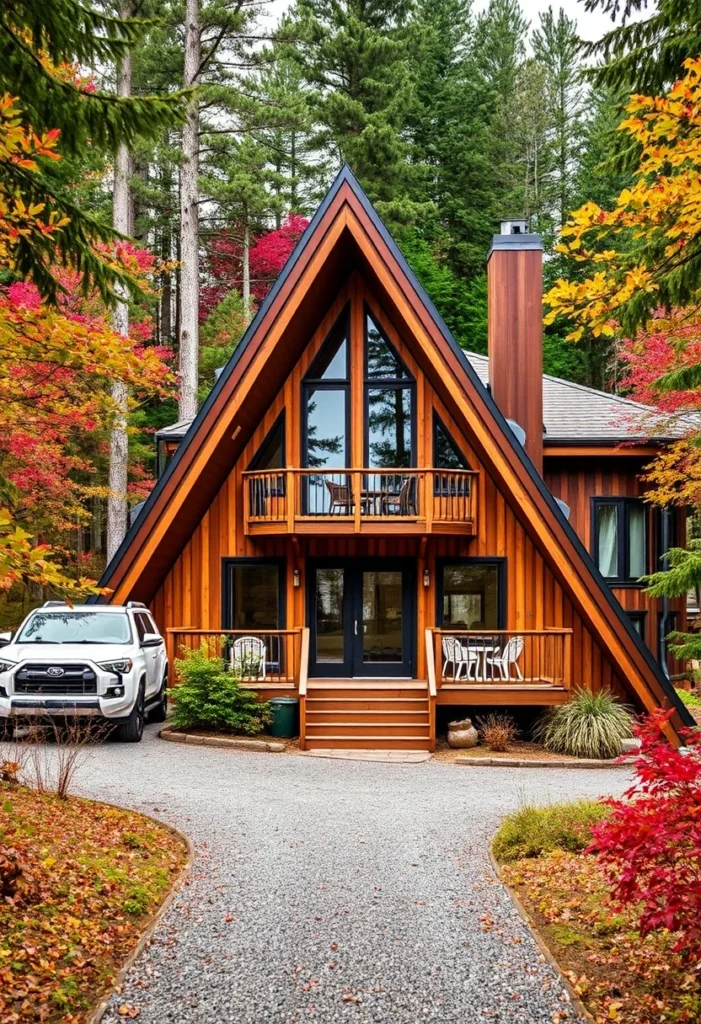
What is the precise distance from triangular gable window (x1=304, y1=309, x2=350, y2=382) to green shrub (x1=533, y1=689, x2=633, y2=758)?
722 centimetres

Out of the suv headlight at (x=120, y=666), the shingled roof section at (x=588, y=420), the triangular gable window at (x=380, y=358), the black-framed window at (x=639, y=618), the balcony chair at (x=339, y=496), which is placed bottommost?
the suv headlight at (x=120, y=666)

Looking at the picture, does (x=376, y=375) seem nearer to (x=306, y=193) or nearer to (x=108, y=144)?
(x=108, y=144)

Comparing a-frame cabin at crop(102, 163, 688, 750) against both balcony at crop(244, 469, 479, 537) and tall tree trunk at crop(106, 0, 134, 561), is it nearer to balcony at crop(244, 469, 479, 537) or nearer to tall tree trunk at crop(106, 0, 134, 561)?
balcony at crop(244, 469, 479, 537)

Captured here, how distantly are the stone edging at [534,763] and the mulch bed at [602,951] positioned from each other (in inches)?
233

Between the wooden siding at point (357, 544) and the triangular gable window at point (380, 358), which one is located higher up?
the triangular gable window at point (380, 358)

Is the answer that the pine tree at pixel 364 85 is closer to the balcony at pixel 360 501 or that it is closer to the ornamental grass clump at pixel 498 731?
the balcony at pixel 360 501

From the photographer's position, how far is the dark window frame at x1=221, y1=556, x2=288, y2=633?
55.3 feet

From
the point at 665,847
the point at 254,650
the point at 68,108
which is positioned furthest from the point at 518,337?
the point at 665,847

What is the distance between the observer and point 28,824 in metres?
7.51

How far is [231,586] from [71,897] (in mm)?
11039

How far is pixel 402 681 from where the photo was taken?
16.0 meters

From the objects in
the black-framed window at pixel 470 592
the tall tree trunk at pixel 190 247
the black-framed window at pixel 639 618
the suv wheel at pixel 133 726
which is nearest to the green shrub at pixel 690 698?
the black-framed window at pixel 639 618

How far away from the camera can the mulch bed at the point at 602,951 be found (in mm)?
4746

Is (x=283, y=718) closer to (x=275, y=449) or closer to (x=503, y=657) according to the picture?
(x=503, y=657)
